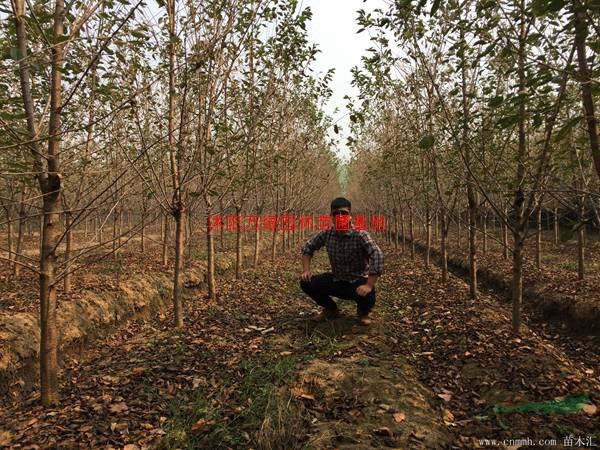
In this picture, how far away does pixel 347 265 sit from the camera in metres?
5.52

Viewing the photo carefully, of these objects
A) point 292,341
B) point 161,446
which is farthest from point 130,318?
point 161,446

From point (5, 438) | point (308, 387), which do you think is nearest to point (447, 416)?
point (308, 387)

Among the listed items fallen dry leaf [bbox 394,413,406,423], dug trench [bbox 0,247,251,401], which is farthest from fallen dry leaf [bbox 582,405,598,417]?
dug trench [bbox 0,247,251,401]

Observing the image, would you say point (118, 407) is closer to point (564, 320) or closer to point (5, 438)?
point (5, 438)

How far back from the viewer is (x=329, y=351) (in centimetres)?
475

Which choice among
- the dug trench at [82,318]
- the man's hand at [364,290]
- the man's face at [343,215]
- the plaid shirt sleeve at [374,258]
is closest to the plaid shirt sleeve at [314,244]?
the man's face at [343,215]

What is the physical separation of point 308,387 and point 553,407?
2184 millimetres

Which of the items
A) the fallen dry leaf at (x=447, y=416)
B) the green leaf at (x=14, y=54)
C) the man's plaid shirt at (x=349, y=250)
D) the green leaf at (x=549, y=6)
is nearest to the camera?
the green leaf at (x=549, y=6)

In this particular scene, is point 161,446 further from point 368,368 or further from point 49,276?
point 368,368

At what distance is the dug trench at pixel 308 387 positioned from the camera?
3104 millimetres

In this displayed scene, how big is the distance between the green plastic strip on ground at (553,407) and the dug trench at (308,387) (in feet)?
0.21

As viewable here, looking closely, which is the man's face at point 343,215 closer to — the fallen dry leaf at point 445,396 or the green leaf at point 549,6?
the fallen dry leaf at point 445,396

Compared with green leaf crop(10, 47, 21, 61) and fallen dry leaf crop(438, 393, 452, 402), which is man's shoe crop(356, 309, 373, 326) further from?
green leaf crop(10, 47, 21, 61)

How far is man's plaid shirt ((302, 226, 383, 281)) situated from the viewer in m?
5.32
